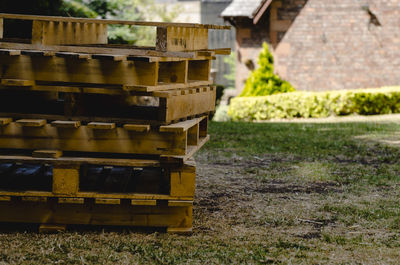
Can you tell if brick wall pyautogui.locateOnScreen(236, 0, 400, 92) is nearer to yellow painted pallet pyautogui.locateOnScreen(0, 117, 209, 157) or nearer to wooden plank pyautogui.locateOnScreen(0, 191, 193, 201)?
yellow painted pallet pyautogui.locateOnScreen(0, 117, 209, 157)

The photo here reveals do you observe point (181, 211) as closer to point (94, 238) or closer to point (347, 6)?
point (94, 238)

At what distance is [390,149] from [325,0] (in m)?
10.6

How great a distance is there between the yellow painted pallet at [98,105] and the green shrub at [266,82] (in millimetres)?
12297

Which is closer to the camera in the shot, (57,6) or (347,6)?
(57,6)

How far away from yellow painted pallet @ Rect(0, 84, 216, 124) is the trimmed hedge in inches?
417

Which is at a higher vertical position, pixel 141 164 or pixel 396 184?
pixel 141 164

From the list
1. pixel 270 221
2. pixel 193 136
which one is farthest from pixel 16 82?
pixel 270 221

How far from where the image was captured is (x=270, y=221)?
5.07 m

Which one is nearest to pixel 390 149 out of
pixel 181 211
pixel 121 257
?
pixel 181 211

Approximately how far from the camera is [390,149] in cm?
908

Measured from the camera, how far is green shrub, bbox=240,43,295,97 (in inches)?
713

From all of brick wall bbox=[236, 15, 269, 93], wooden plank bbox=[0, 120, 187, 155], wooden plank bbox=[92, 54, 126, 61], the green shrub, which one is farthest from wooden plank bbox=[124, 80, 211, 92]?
brick wall bbox=[236, 15, 269, 93]

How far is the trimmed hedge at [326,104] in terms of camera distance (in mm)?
15945

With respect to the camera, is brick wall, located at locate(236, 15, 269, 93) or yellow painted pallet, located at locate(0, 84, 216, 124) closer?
yellow painted pallet, located at locate(0, 84, 216, 124)
